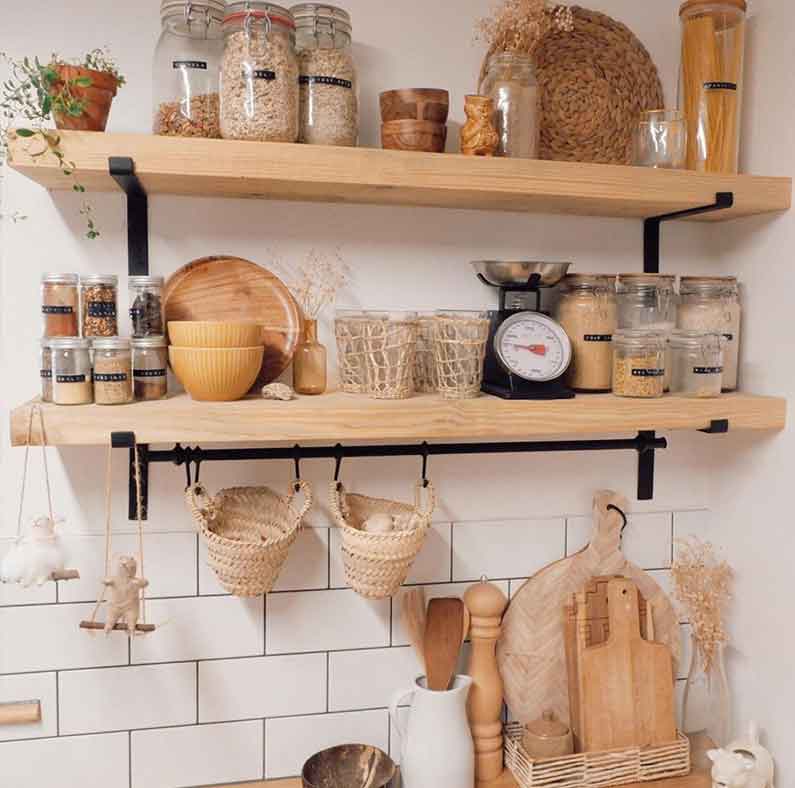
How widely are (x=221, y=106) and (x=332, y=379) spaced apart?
0.48 m

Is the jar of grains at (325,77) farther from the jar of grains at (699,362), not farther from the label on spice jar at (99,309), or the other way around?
the jar of grains at (699,362)

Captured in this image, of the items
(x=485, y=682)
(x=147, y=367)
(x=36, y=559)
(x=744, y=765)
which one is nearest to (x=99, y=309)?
(x=147, y=367)

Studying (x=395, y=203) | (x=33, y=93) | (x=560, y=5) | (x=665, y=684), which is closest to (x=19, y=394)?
(x=33, y=93)

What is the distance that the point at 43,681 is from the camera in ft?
4.63

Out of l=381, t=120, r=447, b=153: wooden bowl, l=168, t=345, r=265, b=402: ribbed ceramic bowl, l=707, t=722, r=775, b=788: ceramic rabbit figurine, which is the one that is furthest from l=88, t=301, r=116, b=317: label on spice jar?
l=707, t=722, r=775, b=788: ceramic rabbit figurine

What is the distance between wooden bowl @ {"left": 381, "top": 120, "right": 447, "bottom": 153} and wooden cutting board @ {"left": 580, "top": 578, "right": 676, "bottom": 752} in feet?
2.79

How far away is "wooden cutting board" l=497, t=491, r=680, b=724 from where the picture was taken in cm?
155

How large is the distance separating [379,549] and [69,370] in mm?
523

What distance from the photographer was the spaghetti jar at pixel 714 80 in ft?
4.68

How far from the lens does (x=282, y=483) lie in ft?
4.83

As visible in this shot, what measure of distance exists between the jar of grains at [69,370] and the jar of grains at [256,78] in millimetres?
367

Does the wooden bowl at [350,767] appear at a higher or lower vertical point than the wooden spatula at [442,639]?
lower

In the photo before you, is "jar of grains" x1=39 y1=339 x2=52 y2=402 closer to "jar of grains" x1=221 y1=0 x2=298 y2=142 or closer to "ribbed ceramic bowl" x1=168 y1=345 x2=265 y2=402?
"ribbed ceramic bowl" x1=168 y1=345 x2=265 y2=402

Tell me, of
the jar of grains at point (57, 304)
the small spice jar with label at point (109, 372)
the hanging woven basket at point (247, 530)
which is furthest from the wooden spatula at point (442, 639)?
the jar of grains at point (57, 304)
